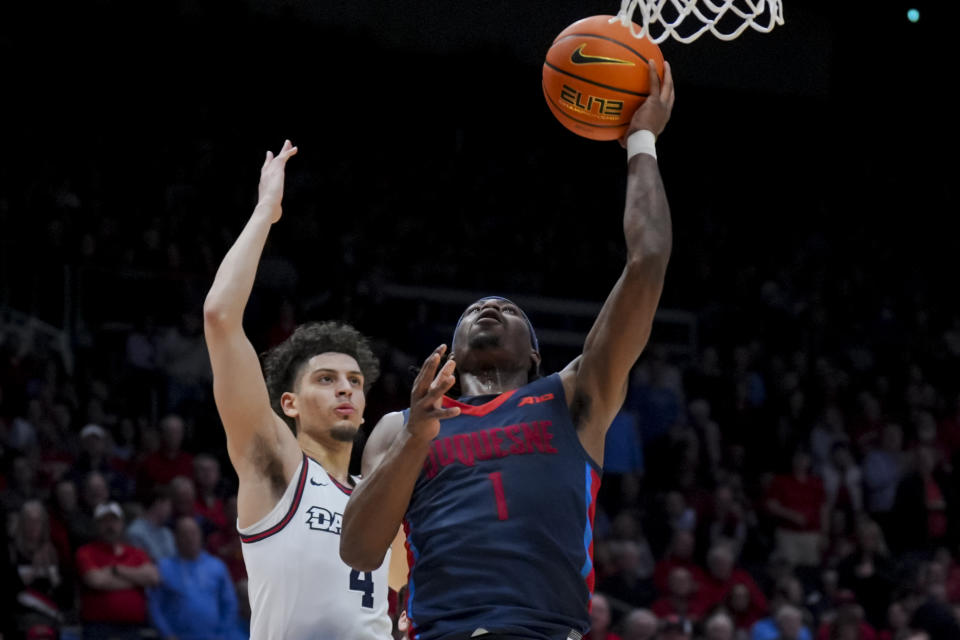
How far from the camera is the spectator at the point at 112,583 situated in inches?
328

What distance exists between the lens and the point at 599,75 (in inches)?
152

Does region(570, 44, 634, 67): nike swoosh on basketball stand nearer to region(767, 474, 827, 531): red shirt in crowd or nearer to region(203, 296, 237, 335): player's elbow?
region(203, 296, 237, 335): player's elbow

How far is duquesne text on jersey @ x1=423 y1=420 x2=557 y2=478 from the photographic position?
3.38 metres

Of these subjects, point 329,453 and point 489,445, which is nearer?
point 489,445

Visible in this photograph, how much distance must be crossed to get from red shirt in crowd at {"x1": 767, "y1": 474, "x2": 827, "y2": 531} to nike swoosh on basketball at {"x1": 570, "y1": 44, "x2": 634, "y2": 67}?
8.96 m

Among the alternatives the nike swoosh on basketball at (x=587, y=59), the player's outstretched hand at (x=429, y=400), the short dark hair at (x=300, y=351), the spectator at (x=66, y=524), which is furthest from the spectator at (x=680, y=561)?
the player's outstretched hand at (x=429, y=400)

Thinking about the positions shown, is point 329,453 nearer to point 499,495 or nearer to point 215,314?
point 215,314

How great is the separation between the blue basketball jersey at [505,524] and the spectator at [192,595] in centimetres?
552

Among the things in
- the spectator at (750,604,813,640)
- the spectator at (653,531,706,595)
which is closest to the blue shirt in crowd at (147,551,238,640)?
the spectator at (653,531,706,595)

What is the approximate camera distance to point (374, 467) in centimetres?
342

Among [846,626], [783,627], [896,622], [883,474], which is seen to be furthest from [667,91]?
[883,474]

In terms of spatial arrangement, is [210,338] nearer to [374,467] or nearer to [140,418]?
[374,467]

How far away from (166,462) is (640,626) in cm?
363

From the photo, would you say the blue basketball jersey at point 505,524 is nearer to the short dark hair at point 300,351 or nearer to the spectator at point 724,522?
the short dark hair at point 300,351
